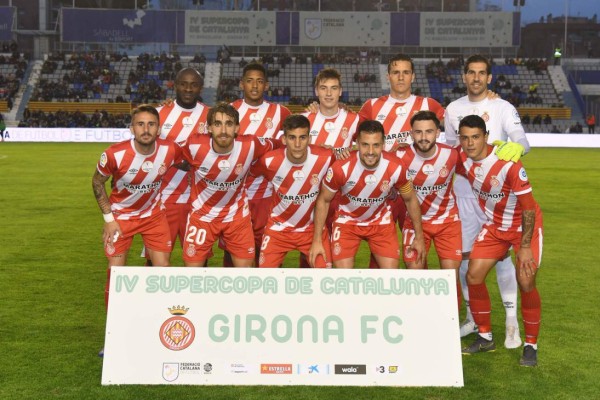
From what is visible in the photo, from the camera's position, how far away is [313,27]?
50156 mm

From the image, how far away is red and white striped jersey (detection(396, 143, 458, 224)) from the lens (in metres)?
6.50

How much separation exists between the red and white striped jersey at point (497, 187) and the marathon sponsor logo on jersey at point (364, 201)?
0.72 metres

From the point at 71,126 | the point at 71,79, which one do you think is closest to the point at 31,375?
the point at 71,126

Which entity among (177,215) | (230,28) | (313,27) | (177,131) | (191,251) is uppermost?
(313,27)

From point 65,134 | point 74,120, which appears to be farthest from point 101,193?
point 74,120

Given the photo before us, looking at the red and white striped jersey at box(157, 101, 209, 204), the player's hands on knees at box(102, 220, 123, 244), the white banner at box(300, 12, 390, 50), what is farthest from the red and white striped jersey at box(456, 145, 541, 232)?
the white banner at box(300, 12, 390, 50)

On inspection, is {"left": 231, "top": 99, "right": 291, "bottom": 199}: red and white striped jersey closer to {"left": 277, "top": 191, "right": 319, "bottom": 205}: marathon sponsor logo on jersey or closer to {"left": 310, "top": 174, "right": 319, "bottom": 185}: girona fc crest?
{"left": 277, "top": 191, "right": 319, "bottom": 205}: marathon sponsor logo on jersey

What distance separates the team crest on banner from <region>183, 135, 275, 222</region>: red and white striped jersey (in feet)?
146

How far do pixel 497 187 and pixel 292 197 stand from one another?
1641 millimetres

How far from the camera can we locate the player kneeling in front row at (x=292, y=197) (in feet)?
21.7

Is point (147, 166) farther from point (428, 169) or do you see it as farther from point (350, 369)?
point (350, 369)

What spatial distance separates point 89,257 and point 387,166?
5374mm

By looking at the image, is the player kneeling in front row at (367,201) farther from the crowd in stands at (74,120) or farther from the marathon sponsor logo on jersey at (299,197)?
the crowd in stands at (74,120)

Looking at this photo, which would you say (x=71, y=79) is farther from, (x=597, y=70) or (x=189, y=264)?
(x=189, y=264)
